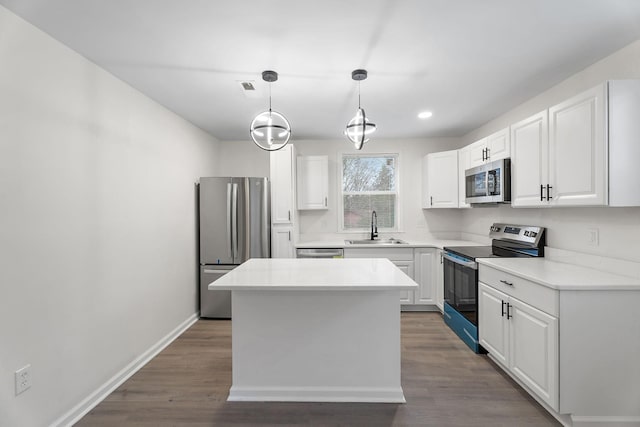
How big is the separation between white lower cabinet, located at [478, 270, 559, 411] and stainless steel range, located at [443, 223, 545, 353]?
17cm

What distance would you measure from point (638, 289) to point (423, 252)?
227 centimetres

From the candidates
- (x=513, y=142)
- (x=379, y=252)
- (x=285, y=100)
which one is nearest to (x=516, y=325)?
(x=513, y=142)

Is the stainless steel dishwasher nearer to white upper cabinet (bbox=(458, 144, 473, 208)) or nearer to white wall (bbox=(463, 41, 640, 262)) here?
white upper cabinet (bbox=(458, 144, 473, 208))

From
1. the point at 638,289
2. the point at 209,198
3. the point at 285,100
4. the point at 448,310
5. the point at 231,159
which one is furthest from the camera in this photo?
the point at 231,159

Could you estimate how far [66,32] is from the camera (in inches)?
73.4

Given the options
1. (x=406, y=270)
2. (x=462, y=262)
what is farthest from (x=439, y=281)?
(x=462, y=262)

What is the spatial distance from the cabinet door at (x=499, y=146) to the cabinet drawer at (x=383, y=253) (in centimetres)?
149

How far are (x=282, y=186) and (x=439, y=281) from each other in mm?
2364

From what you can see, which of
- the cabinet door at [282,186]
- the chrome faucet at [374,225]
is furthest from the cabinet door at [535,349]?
the cabinet door at [282,186]

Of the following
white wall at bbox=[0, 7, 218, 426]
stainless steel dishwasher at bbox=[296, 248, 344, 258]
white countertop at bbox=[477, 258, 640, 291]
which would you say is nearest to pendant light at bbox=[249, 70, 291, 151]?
white wall at bbox=[0, 7, 218, 426]

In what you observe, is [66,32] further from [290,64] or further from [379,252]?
[379,252]

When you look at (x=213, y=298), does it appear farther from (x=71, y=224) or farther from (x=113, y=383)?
(x=71, y=224)

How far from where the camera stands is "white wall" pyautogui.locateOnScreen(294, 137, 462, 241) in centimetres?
464

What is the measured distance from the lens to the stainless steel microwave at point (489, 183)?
9.34ft
